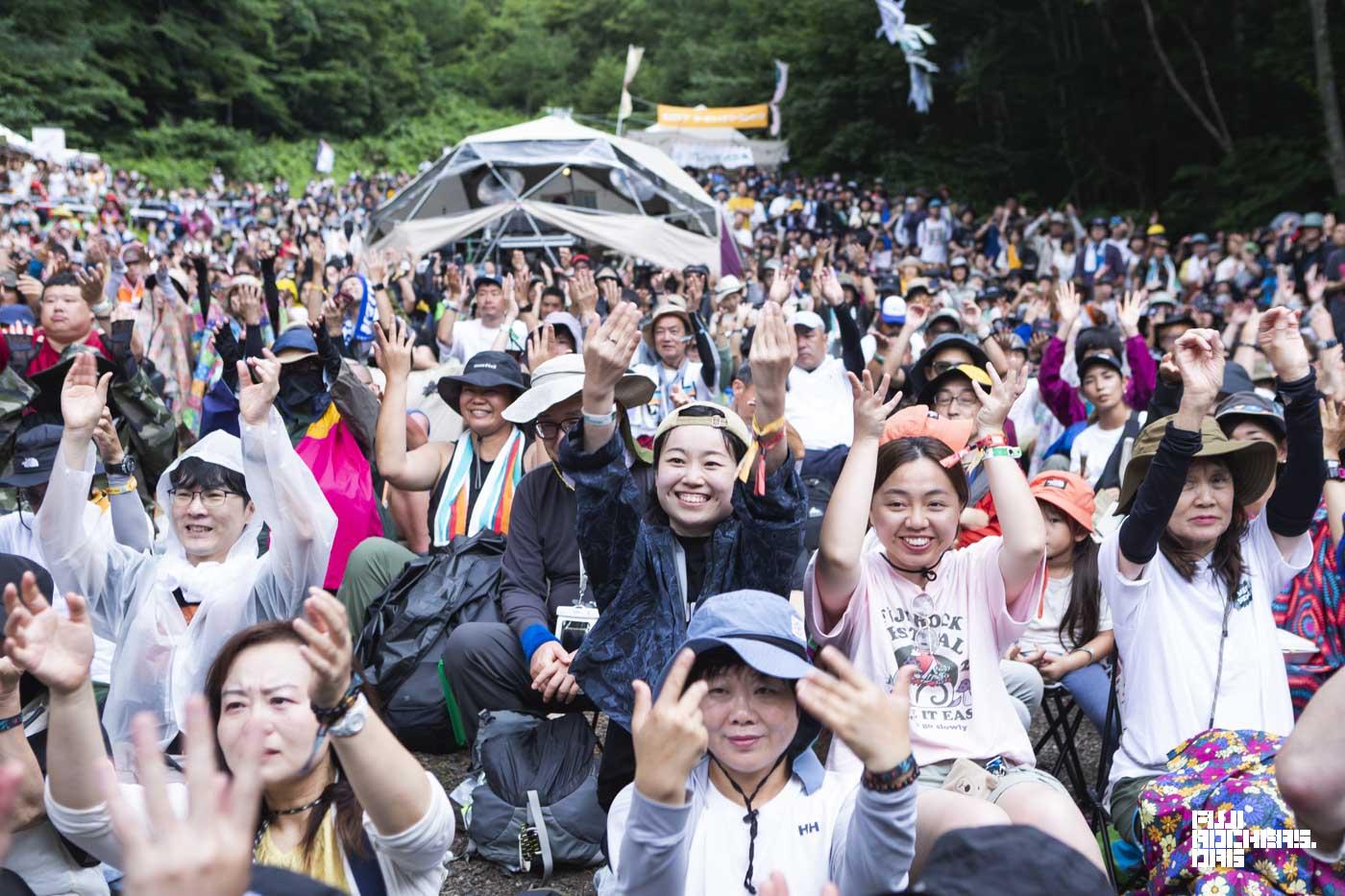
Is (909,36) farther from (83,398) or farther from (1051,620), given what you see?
(83,398)

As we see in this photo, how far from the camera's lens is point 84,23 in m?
39.0

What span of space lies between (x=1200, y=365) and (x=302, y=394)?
12.4ft

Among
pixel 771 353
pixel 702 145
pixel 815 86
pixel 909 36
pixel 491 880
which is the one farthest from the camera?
pixel 815 86

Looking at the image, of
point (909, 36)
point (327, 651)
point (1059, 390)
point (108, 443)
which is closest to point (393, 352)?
point (108, 443)

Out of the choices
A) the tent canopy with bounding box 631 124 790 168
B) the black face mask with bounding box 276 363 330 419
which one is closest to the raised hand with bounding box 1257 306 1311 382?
the black face mask with bounding box 276 363 330 419

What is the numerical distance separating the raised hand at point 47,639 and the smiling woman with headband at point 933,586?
5.56 ft

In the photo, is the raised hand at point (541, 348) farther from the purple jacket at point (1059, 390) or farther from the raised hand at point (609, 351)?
the purple jacket at point (1059, 390)

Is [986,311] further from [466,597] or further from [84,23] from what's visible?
[84,23]

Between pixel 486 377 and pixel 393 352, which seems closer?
pixel 393 352

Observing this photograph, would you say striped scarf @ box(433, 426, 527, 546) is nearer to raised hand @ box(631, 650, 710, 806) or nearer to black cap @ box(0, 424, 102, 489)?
black cap @ box(0, 424, 102, 489)

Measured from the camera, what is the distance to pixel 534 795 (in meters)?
3.76

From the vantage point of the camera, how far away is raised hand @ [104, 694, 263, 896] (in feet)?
4.91

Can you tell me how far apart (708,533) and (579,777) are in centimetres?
116

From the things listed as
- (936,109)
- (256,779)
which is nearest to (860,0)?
(936,109)
